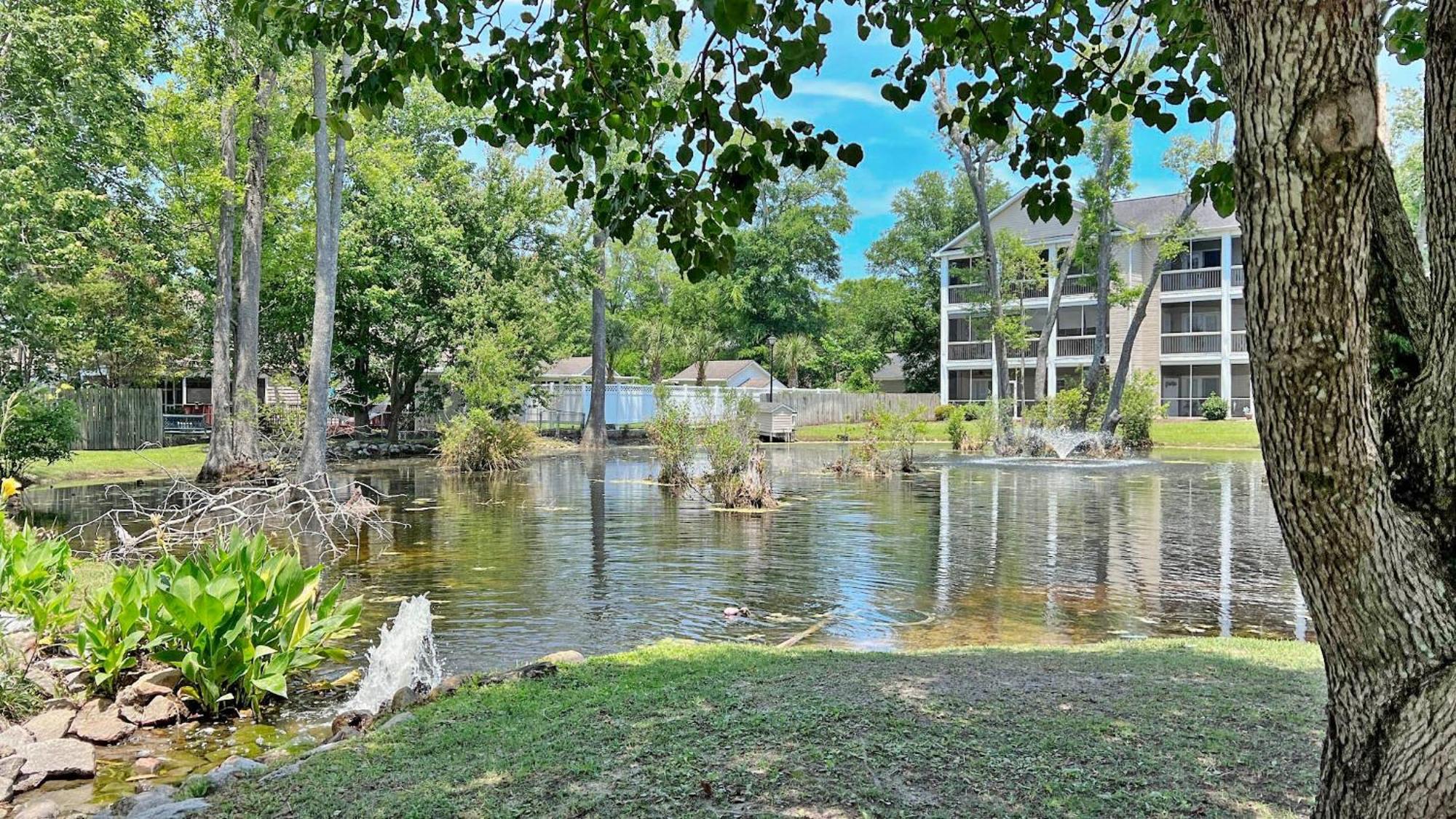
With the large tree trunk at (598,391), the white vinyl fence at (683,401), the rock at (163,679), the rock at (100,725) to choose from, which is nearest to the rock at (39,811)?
the rock at (100,725)

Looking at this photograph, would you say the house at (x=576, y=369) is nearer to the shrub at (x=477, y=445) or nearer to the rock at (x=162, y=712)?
the shrub at (x=477, y=445)

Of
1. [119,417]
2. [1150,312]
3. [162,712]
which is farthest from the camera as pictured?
[1150,312]

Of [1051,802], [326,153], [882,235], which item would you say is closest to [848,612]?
[1051,802]

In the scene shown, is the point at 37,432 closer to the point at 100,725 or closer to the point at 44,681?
the point at 44,681

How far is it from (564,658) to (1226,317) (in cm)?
4023

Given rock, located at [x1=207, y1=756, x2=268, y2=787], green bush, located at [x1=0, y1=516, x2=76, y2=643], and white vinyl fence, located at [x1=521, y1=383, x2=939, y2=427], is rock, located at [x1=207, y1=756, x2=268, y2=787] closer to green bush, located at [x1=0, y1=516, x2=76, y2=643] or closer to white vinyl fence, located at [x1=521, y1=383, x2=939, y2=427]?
green bush, located at [x1=0, y1=516, x2=76, y2=643]

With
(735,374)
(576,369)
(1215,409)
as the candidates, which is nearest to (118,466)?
(735,374)

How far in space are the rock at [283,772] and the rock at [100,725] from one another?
1939 millimetres

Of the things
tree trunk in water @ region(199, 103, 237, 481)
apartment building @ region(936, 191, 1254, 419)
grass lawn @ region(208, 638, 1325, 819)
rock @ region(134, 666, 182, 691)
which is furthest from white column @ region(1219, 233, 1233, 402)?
rock @ region(134, 666, 182, 691)

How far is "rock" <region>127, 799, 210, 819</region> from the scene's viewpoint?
372 cm

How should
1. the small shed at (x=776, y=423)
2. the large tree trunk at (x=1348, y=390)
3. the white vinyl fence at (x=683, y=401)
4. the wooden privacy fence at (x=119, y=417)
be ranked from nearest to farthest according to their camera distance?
the large tree trunk at (x=1348, y=390)
the wooden privacy fence at (x=119, y=417)
the white vinyl fence at (x=683, y=401)
the small shed at (x=776, y=423)

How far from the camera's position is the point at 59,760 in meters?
4.95

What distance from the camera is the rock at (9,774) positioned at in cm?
457

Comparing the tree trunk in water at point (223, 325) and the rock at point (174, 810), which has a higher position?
the tree trunk in water at point (223, 325)
